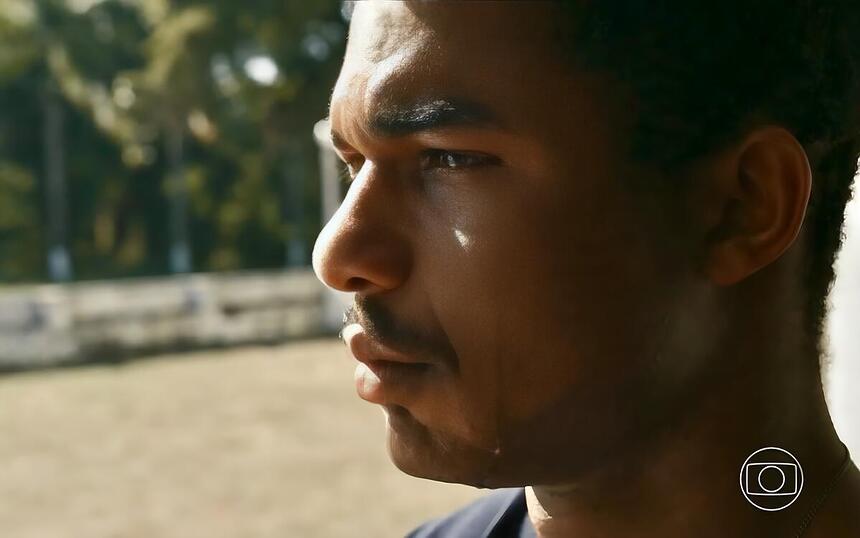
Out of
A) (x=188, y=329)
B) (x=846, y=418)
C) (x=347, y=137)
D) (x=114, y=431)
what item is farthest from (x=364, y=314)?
(x=188, y=329)

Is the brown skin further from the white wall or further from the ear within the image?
the white wall

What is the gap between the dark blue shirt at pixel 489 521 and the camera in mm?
1080

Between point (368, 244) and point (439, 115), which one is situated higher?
point (439, 115)

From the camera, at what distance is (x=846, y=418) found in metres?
1.54

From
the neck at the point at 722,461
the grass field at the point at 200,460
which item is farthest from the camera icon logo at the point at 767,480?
the grass field at the point at 200,460

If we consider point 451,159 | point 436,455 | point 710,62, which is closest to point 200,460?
point 436,455

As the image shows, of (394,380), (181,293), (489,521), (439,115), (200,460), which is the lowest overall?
(181,293)

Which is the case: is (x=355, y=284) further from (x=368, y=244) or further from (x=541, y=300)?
(x=541, y=300)

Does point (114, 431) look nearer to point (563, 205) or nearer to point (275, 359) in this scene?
point (275, 359)

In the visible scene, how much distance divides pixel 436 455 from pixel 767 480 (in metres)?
0.32

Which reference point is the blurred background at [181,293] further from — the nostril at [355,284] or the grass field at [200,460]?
the nostril at [355,284]

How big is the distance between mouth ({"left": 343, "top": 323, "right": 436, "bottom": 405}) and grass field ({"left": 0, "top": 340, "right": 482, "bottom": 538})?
286 cm

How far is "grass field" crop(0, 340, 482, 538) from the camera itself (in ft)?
12.5

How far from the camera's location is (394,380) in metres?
0.83
